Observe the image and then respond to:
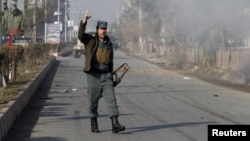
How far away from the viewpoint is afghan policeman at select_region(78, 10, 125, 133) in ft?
32.9

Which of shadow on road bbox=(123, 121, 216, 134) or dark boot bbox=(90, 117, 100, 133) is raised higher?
dark boot bbox=(90, 117, 100, 133)

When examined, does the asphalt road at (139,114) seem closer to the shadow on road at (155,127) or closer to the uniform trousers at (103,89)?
the shadow on road at (155,127)

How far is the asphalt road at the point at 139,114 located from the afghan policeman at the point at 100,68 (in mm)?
527

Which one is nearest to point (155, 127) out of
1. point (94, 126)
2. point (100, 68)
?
point (94, 126)

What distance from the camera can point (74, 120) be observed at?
1204 centimetres

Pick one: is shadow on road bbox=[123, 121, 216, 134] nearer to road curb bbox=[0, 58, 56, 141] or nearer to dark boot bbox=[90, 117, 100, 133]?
dark boot bbox=[90, 117, 100, 133]

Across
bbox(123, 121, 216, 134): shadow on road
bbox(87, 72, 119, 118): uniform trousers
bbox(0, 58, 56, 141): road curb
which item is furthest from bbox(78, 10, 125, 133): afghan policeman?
bbox(0, 58, 56, 141): road curb

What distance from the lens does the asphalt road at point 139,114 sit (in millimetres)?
10297

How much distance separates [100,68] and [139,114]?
331cm

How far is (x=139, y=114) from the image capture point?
43.2 ft

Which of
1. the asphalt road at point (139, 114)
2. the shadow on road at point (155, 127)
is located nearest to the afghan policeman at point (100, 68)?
the asphalt road at point (139, 114)

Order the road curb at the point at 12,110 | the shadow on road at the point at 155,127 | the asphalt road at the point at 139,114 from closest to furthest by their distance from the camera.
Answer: the road curb at the point at 12,110 < the asphalt road at the point at 139,114 < the shadow on road at the point at 155,127

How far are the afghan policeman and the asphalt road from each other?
53cm

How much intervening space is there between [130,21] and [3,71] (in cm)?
8096
